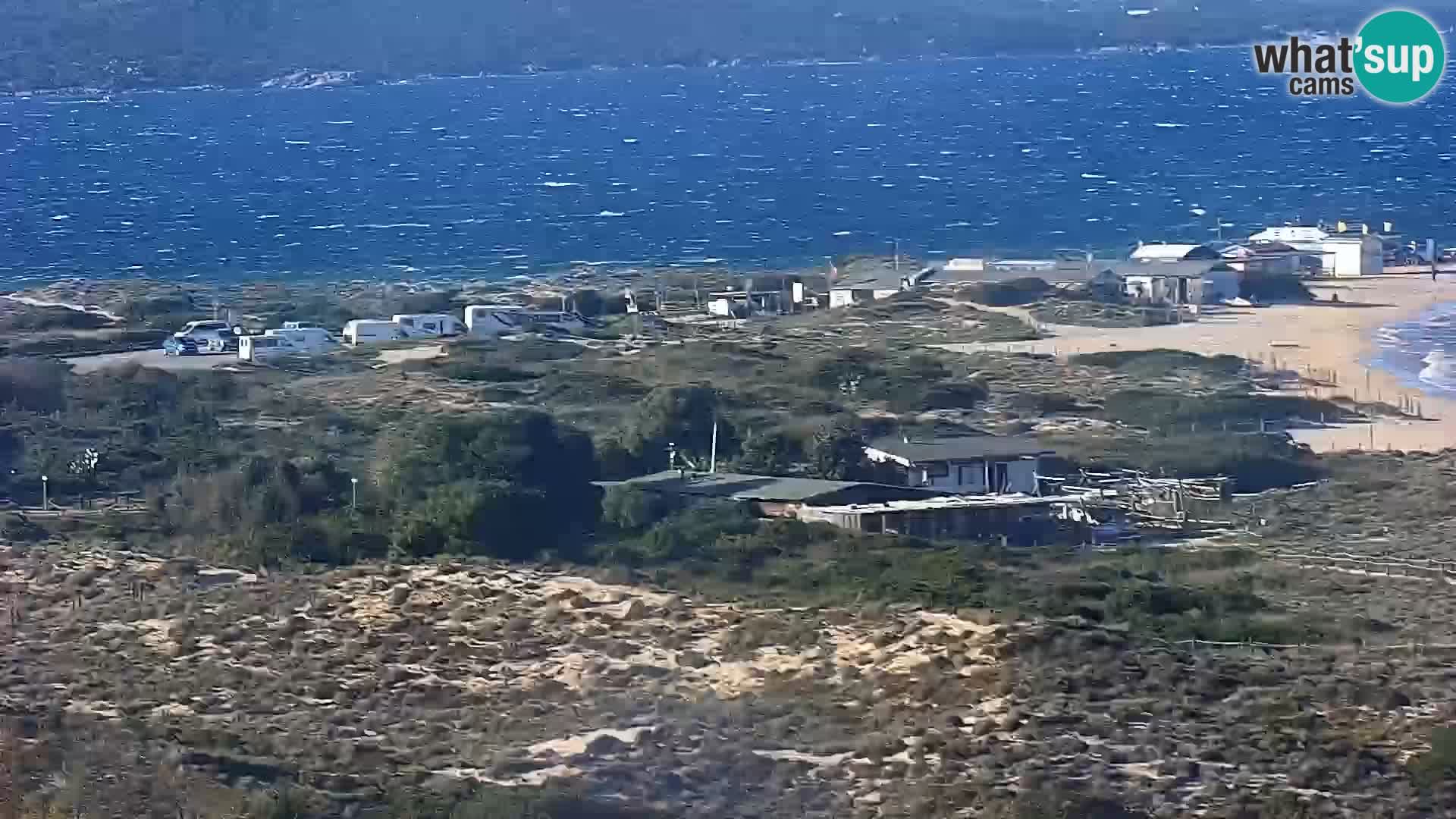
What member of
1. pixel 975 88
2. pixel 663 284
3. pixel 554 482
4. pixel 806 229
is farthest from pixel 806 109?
pixel 554 482

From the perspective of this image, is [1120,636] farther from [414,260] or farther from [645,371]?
[414,260]

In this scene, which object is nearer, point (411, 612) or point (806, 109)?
point (411, 612)

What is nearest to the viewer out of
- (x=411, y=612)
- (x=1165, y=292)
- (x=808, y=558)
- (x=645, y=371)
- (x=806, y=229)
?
(x=411, y=612)

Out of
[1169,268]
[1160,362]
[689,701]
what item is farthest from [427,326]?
[689,701]

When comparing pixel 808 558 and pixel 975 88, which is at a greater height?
pixel 975 88

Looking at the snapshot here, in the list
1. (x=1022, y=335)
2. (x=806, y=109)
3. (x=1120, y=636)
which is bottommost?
(x=1120, y=636)

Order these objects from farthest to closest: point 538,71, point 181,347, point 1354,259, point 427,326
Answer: point 538,71 < point 1354,259 < point 427,326 < point 181,347

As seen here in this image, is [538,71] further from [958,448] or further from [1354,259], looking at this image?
[958,448]

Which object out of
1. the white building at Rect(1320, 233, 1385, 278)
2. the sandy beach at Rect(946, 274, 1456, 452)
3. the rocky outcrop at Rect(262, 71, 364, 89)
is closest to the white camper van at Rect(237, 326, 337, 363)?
the sandy beach at Rect(946, 274, 1456, 452)
